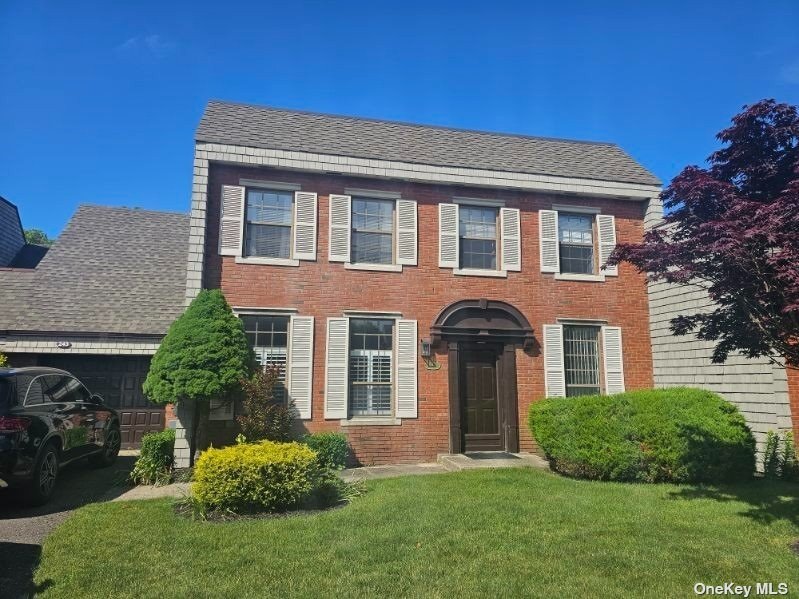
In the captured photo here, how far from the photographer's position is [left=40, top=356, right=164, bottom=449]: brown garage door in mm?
12375

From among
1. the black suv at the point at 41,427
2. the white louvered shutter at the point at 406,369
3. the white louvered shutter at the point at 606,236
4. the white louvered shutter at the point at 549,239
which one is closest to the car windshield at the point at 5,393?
the black suv at the point at 41,427

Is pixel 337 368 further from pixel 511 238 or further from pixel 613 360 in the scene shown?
pixel 613 360

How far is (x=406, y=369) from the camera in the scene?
419 inches

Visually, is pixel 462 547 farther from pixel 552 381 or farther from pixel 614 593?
pixel 552 381

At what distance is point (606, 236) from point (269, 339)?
26.0ft

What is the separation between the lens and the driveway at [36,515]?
4582mm

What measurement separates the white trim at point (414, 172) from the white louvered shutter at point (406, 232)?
24.2 inches

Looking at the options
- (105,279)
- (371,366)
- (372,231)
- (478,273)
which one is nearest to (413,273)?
(372,231)

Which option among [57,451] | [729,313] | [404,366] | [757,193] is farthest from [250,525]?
[757,193]

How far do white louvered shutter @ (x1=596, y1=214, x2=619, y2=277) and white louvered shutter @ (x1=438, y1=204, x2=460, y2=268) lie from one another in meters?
3.46

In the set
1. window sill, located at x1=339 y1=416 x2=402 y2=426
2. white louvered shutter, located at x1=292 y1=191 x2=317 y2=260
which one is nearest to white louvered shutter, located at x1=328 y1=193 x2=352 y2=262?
white louvered shutter, located at x1=292 y1=191 x2=317 y2=260

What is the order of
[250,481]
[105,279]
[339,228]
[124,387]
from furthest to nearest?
[105,279] → [124,387] → [339,228] → [250,481]

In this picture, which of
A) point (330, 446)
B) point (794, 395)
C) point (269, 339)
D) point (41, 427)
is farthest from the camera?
point (269, 339)

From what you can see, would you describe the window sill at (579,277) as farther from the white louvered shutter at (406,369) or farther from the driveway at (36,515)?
the driveway at (36,515)
